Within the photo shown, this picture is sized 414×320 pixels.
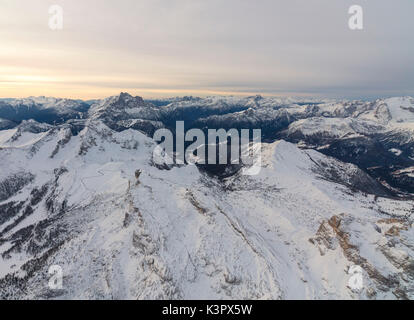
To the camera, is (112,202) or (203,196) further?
(112,202)

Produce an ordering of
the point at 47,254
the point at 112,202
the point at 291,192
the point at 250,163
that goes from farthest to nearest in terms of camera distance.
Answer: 1. the point at 250,163
2. the point at 291,192
3. the point at 112,202
4. the point at 47,254

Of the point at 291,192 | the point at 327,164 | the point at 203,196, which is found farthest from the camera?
the point at 327,164

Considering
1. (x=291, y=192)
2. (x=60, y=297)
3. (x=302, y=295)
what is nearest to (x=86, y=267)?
(x=60, y=297)

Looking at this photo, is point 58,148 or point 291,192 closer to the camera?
point 291,192

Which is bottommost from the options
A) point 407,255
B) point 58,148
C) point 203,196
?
point 407,255

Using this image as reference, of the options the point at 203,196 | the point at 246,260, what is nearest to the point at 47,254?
the point at 203,196
